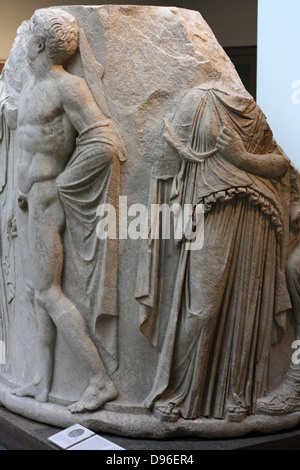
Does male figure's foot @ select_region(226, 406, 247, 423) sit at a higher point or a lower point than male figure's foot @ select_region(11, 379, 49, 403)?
lower

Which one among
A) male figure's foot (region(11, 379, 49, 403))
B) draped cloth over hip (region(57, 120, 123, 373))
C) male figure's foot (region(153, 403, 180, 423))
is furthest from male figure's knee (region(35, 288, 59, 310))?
male figure's foot (region(153, 403, 180, 423))

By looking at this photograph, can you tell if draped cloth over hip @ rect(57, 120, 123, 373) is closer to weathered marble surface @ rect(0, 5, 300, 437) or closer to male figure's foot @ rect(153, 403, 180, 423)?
weathered marble surface @ rect(0, 5, 300, 437)

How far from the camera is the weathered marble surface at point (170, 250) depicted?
3.87m

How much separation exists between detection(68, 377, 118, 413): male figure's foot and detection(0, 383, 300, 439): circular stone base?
0.03 meters

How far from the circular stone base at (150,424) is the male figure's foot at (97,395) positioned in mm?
33

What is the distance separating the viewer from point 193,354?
3.90m

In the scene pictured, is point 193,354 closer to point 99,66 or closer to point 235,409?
point 235,409

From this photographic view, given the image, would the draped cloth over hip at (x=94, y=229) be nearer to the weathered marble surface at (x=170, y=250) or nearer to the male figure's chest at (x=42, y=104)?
the weathered marble surface at (x=170, y=250)

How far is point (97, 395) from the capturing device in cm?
396

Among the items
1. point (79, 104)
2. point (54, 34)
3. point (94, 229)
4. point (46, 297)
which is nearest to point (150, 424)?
point (46, 297)

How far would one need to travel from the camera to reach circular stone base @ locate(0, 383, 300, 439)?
387 centimetres
